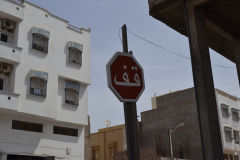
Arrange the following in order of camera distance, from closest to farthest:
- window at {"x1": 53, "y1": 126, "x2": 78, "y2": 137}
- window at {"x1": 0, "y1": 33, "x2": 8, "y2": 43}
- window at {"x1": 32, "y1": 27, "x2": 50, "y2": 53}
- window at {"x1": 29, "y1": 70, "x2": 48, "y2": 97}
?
window at {"x1": 0, "y1": 33, "x2": 8, "y2": 43}
window at {"x1": 29, "y1": 70, "x2": 48, "y2": 97}
window at {"x1": 32, "y1": 27, "x2": 50, "y2": 53}
window at {"x1": 53, "y1": 126, "x2": 78, "y2": 137}

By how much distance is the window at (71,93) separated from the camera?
85.2 feet

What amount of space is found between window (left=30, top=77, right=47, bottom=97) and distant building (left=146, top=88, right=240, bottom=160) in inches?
938

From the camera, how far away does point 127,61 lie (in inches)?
146

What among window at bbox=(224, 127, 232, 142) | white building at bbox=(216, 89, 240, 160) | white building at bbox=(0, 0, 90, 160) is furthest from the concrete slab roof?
window at bbox=(224, 127, 232, 142)

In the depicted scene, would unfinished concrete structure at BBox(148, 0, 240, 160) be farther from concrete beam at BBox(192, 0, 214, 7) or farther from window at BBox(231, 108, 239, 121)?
window at BBox(231, 108, 239, 121)

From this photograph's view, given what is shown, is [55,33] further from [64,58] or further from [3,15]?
[3,15]

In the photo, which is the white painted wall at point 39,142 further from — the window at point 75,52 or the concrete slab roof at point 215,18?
the concrete slab roof at point 215,18

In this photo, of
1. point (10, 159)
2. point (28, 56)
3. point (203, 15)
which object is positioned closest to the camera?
point (203, 15)

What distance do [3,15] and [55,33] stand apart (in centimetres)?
457

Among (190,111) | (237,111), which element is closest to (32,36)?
(190,111)

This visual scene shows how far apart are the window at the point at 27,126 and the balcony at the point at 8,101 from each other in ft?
4.57

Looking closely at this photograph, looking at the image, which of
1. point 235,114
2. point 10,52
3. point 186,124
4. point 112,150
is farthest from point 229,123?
point 10,52

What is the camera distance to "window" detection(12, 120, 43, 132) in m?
22.5

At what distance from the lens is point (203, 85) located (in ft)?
13.4
